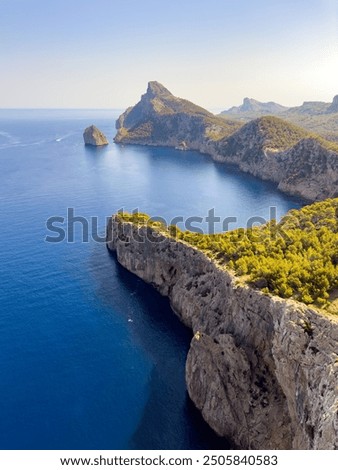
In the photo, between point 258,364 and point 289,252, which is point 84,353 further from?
point 289,252

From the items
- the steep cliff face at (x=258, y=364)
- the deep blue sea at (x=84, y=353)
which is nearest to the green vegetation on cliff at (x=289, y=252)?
the steep cliff face at (x=258, y=364)

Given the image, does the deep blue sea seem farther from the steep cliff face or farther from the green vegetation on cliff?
the green vegetation on cliff

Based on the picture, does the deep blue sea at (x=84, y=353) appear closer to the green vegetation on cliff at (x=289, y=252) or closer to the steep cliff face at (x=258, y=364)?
the steep cliff face at (x=258, y=364)

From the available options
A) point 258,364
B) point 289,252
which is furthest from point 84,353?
point 289,252

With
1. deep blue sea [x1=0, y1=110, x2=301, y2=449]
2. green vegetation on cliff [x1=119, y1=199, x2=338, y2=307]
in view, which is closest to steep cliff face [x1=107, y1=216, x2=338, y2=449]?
green vegetation on cliff [x1=119, y1=199, x2=338, y2=307]

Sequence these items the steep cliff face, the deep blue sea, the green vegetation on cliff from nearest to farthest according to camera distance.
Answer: the steep cliff face → the deep blue sea → the green vegetation on cliff
